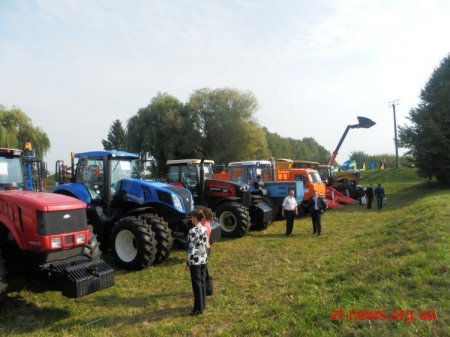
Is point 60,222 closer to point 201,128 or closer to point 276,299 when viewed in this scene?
point 276,299

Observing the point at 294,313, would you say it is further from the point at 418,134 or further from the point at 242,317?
the point at 418,134

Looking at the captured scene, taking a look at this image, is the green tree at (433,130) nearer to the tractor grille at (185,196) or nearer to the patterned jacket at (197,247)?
the tractor grille at (185,196)

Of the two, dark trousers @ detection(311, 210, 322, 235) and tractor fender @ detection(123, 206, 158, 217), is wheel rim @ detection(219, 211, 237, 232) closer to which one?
dark trousers @ detection(311, 210, 322, 235)

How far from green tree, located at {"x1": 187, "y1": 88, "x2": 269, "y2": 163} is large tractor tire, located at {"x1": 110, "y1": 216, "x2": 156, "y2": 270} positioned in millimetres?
28705

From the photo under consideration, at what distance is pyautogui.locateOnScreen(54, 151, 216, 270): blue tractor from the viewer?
23.2 ft

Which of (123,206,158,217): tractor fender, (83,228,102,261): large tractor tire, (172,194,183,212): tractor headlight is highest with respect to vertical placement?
(172,194,183,212): tractor headlight

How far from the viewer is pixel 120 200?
306 inches

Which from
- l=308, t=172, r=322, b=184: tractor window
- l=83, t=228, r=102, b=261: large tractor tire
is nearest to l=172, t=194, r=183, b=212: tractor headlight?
l=83, t=228, r=102, b=261: large tractor tire

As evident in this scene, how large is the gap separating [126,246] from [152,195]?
1.16 metres

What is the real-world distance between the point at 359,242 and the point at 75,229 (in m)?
6.88

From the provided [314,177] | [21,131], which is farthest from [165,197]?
[21,131]

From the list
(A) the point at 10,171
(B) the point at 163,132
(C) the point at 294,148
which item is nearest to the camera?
(A) the point at 10,171

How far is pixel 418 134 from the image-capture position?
26.5m

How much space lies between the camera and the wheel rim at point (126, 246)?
276 inches
